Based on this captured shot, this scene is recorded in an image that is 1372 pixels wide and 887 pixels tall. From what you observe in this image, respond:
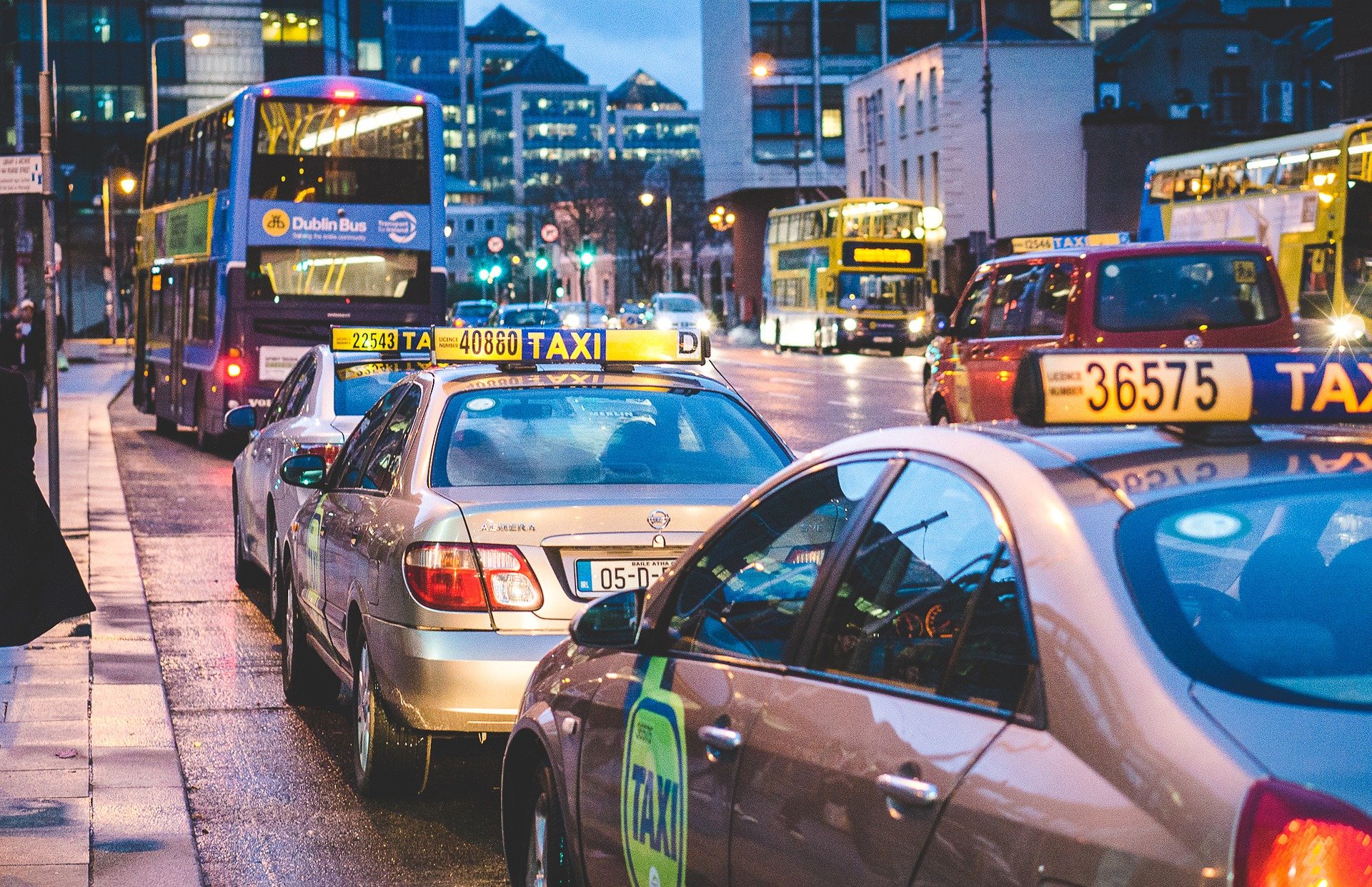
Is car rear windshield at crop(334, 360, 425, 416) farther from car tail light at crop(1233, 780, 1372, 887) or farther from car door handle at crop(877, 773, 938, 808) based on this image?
car tail light at crop(1233, 780, 1372, 887)

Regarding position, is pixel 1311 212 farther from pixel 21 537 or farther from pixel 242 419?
pixel 21 537

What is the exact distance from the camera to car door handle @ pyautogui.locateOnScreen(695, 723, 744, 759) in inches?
145

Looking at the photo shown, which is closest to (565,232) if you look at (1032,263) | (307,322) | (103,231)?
(103,231)

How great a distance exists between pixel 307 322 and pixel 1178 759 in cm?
2223

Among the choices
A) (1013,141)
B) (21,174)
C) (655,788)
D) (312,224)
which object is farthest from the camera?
(1013,141)

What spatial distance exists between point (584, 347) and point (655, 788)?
4.34 m

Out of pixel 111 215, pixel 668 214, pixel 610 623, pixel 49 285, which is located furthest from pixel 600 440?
pixel 668 214

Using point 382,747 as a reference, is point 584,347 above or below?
above

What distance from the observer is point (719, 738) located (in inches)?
147

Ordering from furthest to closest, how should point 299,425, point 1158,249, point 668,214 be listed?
point 668,214, point 1158,249, point 299,425

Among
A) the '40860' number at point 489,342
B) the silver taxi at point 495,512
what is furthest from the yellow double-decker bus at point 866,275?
the silver taxi at point 495,512

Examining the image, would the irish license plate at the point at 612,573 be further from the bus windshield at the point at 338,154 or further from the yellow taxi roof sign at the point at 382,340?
the bus windshield at the point at 338,154

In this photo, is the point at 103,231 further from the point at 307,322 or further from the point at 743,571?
the point at 743,571

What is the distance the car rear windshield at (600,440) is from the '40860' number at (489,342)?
3.62 ft
